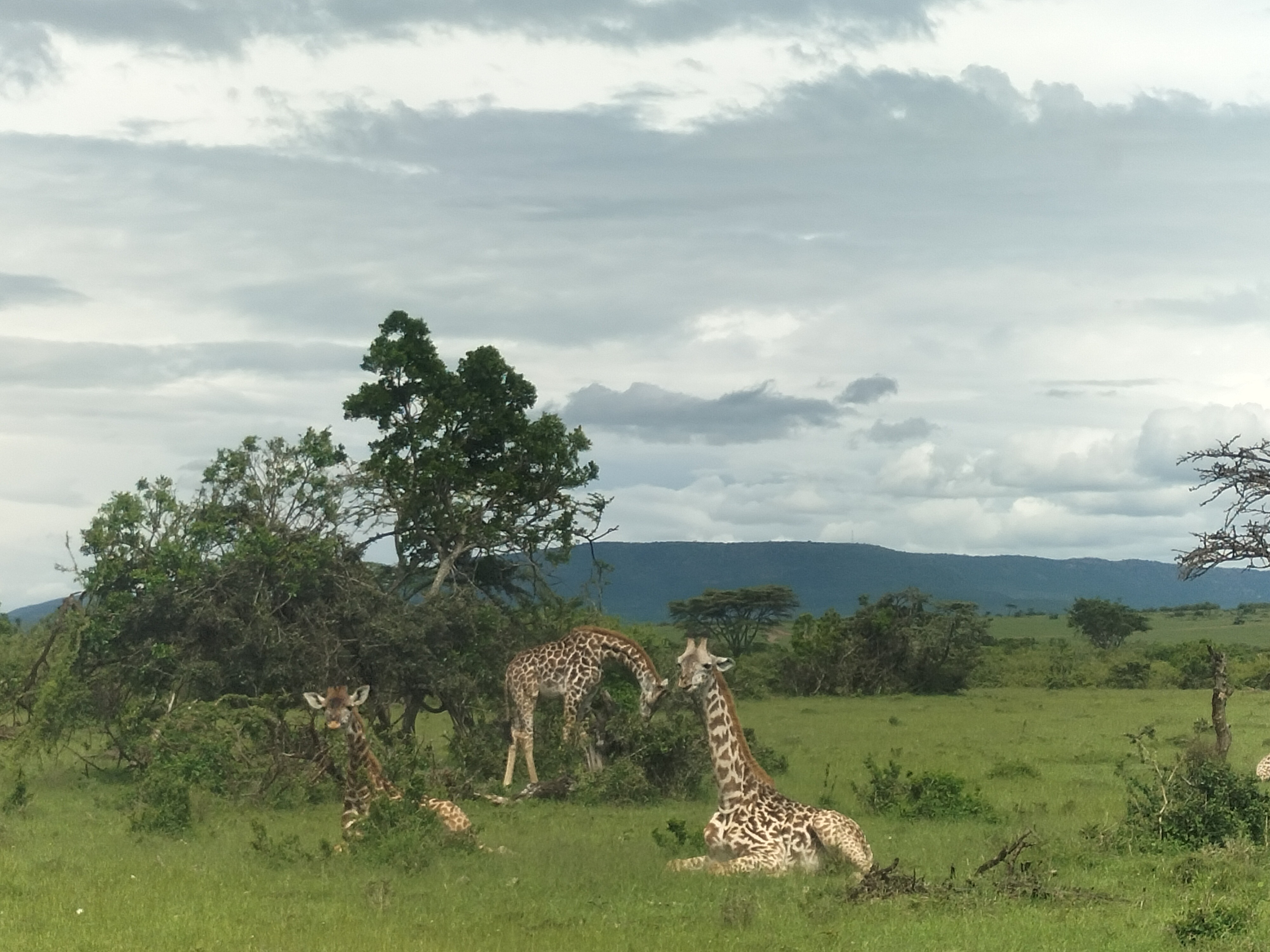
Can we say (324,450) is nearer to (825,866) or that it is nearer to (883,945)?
(825,866)

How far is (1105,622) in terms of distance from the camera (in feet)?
229

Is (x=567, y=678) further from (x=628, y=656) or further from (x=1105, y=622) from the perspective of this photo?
(x=1105, y=622)

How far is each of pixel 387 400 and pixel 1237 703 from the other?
24.0 m

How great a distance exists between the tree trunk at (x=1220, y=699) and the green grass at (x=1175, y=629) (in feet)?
150

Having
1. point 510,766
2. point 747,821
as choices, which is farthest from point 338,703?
point 510,766

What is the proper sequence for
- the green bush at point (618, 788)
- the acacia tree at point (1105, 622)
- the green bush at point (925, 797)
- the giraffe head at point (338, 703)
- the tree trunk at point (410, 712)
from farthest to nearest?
the acacia tree at point (1105, 622) → the tree trunk at point (410, 712) → the green bush at point (618, 788) → the green bush at point (925, 797) → the giraffe head at point (338, 703)

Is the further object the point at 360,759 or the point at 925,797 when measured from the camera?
the point at 925,797

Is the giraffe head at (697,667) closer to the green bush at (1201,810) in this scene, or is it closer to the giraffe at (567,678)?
the green bush at (1201,810)

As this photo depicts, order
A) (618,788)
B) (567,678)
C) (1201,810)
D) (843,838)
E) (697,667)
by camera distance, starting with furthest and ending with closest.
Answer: (567,678)
(618,788)
(1201,810)
(697,667)
(843,838)

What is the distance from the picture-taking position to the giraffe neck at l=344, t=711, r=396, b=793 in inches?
557

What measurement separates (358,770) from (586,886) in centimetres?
306

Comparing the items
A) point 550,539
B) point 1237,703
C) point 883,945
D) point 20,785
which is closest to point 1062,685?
point 1237,703

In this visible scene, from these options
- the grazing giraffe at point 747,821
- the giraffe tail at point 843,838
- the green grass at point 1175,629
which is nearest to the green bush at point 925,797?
the grazing giraffe at point 747,821

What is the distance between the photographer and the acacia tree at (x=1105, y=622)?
69688 mm
